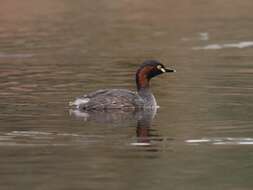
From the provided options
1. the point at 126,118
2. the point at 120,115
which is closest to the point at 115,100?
the point at 120,115

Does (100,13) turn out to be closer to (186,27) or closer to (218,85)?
(186,27)

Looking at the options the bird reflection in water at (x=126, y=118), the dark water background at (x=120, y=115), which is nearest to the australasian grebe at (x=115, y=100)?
the bird reflection in water at (x=126, y=118)

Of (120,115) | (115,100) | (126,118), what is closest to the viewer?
(126,118)

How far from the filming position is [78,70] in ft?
77.4

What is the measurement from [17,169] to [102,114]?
4664 mm

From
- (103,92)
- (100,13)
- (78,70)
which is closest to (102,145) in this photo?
(103,92)

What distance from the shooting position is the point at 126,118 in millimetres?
17781

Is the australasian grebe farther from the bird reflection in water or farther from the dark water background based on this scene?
the dark water background

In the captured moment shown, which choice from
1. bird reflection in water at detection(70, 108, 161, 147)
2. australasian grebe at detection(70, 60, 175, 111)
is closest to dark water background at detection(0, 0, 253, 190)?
bird reflection in water at detection(70, 108, 161, 147)

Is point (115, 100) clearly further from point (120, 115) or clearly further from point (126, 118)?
point (126, 118)

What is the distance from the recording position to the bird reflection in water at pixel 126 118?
16203 mm

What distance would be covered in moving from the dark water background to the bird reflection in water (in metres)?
0.06

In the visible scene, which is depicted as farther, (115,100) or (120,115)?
(115,100)

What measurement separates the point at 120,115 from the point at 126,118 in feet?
1.07
